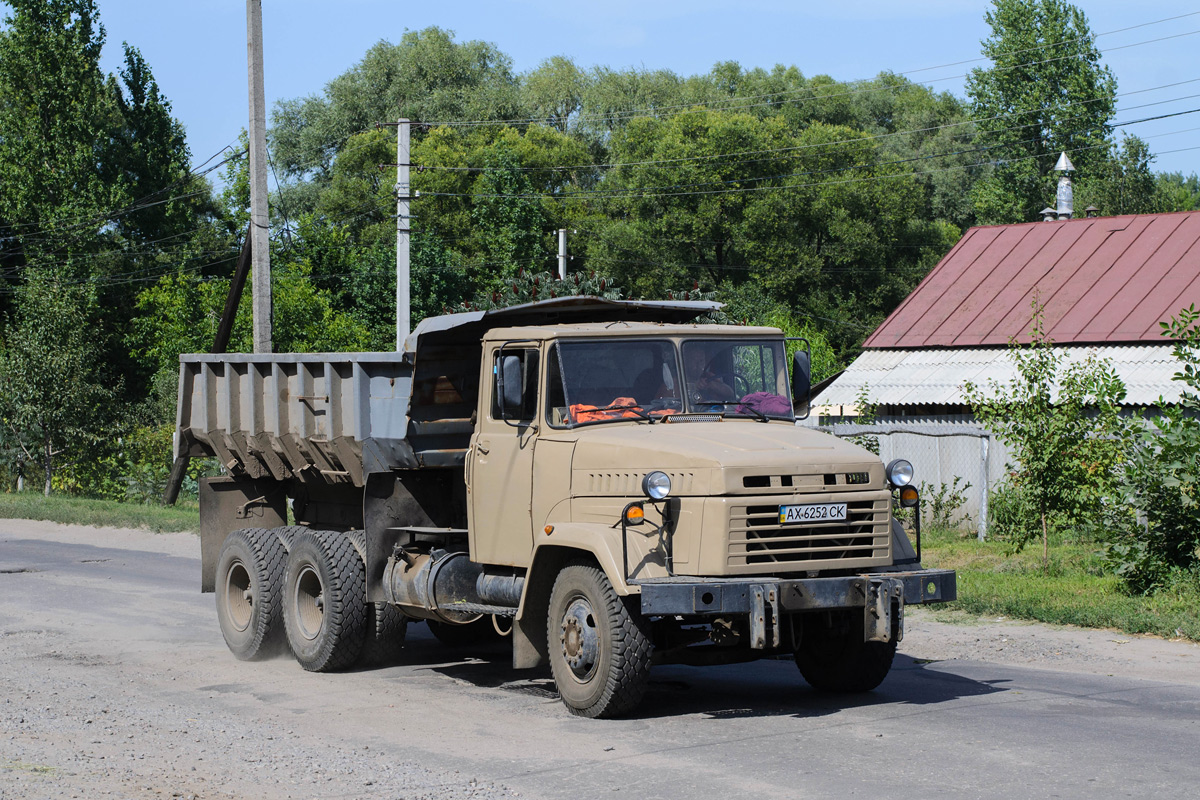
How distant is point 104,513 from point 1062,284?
18594 millimetres

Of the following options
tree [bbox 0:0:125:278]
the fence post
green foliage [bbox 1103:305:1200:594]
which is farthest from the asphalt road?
tree [bbox 0:0:125:278]

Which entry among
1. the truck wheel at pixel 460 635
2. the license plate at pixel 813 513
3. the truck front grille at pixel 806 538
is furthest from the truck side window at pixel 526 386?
the truck wheel at pixel 460 635

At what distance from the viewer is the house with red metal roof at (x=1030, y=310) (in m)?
23.5

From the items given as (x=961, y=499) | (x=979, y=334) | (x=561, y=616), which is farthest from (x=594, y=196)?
Answer: (x=561, y=616)

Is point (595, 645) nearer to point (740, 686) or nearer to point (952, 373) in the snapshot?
point (740, 686)

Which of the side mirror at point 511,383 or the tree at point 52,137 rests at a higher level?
the tree at point 52,137

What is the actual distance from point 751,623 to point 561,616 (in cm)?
140

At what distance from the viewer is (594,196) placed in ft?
213

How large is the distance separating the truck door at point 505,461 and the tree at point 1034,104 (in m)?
59.1

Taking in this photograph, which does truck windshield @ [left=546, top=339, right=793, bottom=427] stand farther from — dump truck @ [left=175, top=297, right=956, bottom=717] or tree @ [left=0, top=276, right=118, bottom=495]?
tree @ [left=0, top=276, right=118, bottom=495]

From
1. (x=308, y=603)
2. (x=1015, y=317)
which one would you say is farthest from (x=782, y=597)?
(x=1015, y=317)

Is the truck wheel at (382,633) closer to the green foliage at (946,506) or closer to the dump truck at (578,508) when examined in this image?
the dump truck at (578,508)

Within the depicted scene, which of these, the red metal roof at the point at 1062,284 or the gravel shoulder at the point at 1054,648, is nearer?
the gravel shoulder at the point at 1054,648

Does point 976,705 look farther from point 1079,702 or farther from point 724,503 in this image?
point 724,503
